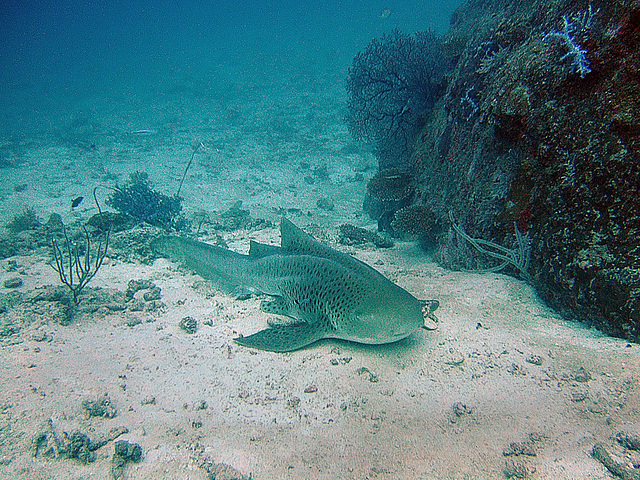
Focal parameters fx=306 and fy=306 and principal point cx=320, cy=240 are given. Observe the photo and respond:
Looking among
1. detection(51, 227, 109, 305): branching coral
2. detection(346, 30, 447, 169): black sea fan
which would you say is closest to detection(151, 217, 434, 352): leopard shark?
detection(51, 227, 109, 305): branching coral

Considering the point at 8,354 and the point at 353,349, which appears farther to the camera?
the point at 353,349

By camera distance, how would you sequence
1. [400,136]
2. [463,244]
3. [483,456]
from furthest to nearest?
[400,136], [463,244], [483,456]

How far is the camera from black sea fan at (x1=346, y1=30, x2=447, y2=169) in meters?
8.58

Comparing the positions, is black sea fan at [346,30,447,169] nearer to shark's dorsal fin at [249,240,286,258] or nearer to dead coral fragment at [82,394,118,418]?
shark's dorsal fin at [249,240,286,258]

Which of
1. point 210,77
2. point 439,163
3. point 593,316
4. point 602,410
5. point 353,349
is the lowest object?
point 353,349

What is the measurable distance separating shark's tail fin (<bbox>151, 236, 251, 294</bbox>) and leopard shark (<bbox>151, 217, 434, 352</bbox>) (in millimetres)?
17

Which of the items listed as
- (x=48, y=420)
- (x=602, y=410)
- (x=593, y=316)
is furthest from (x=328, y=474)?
(x=593, y=316)

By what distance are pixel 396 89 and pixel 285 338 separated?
331 inches

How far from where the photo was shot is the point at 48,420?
2408mm

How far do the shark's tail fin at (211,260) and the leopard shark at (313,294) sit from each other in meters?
0.02

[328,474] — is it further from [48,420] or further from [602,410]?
[48,420]

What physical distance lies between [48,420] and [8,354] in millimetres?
1293

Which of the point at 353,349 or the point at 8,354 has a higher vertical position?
the point at 353,349

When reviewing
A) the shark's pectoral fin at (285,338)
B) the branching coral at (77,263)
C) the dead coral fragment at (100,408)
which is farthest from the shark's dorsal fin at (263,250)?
the dead coral fragment at (100,408)
